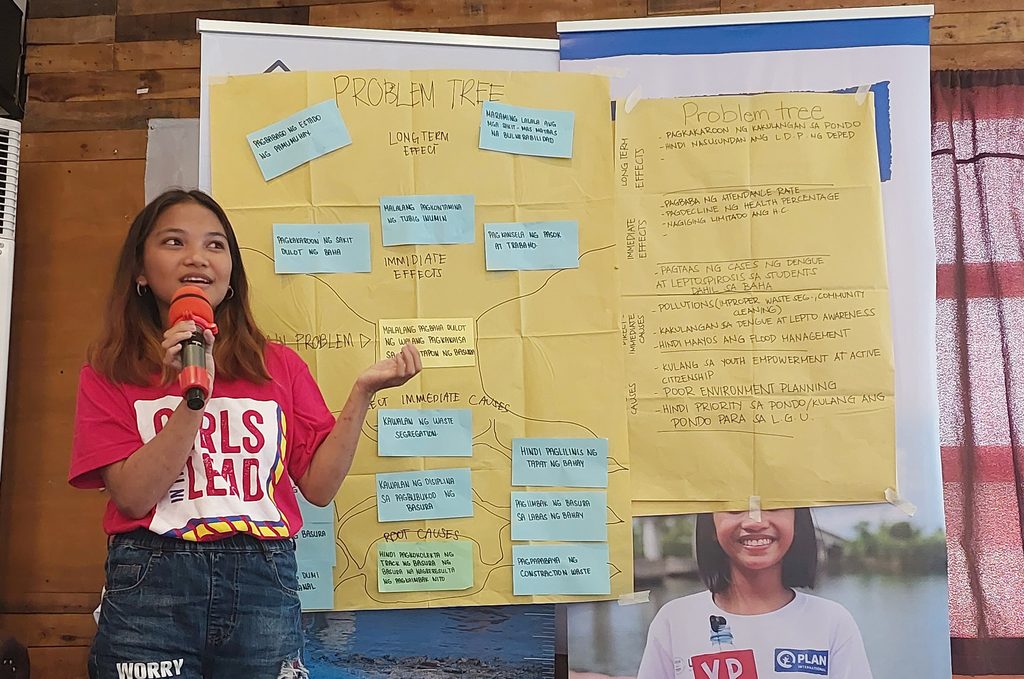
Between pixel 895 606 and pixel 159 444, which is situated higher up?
pixel 159 444

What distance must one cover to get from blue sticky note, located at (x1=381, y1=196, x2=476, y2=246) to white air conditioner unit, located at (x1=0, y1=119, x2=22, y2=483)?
881mm

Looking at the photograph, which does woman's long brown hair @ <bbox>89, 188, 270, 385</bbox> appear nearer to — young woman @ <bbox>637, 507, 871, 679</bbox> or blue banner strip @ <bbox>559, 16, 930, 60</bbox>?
blue banner strip @ <bbox>559, 16, 930, 60</bbox>

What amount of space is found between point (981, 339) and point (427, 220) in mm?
1260

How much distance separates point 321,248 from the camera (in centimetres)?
178

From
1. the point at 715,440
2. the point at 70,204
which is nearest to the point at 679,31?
the point at 715,440

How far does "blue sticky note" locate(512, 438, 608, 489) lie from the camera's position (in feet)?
5.82

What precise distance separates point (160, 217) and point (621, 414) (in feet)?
2.95

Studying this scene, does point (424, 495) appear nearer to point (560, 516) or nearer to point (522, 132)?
point (560, 516)

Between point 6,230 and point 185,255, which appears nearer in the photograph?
point 185,255

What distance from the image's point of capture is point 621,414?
1.79 metres

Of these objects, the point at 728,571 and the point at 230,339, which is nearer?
the point at 230,339

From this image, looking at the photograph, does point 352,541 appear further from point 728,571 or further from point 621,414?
point 728,571

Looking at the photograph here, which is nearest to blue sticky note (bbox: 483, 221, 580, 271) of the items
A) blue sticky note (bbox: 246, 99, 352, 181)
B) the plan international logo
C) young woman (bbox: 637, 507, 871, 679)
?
blue sticky note (bbox: 246, 99, 352, 181)

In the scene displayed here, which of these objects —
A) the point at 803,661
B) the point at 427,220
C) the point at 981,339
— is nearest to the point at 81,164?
the point at 427,220
